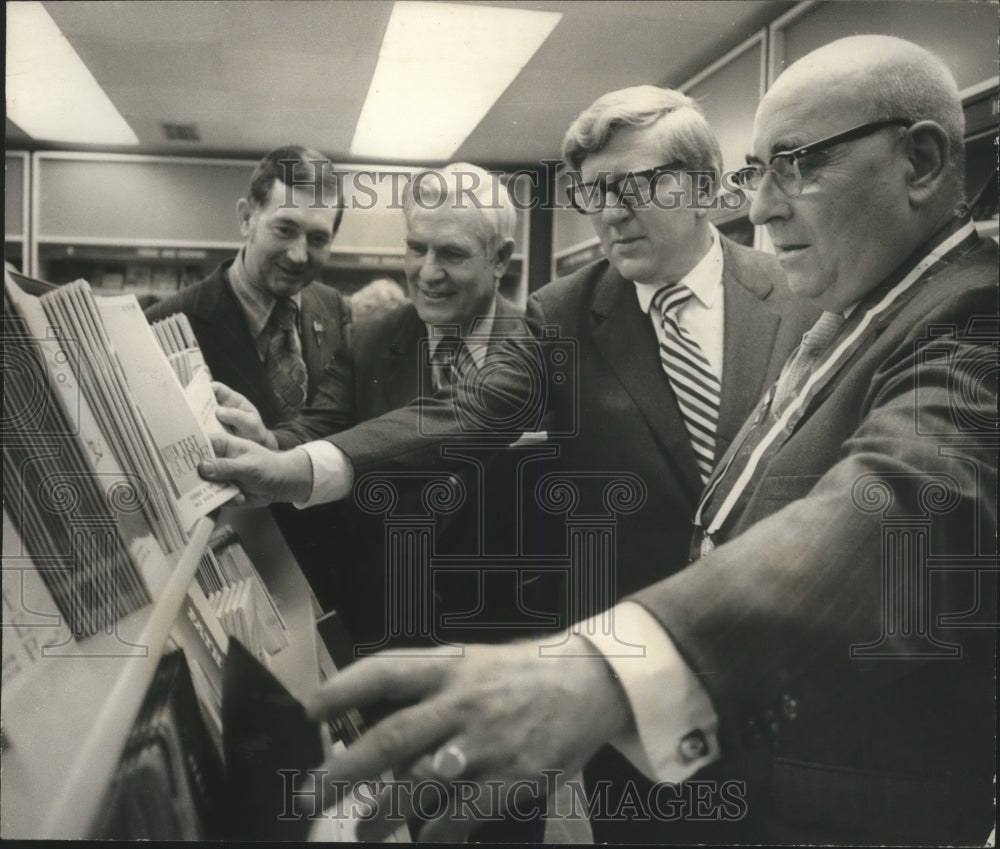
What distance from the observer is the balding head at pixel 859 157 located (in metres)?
2.04

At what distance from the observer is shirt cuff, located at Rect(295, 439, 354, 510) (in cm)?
214

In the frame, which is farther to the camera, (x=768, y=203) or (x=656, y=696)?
(x=768, y=203)

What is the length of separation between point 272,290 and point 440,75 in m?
0.58

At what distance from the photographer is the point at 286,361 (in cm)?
215

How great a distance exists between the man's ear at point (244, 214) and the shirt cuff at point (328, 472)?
469 millimetres

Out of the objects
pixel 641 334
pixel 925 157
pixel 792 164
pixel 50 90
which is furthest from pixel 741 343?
pixel 50 90

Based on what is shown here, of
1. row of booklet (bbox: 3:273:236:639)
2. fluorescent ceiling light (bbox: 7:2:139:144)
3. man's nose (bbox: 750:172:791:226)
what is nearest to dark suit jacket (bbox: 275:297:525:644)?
row of booklet (bbox: 3:273:236:639)

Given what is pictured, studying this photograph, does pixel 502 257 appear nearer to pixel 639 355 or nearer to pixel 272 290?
pixel 639 355

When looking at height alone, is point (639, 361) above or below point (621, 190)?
below

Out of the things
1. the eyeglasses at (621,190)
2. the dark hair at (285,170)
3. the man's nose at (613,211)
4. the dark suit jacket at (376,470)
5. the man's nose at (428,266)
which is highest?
the dark hair at (285,170)

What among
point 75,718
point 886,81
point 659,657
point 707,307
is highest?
point 886,81

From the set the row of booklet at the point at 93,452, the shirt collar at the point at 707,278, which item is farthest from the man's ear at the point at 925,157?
the row of booklet at the point at 93,452

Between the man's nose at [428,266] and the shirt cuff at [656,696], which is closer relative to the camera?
the shirt cuff at [656,696]

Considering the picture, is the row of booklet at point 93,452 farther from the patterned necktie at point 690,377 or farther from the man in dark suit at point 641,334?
the patterned necktie at point 690,377
